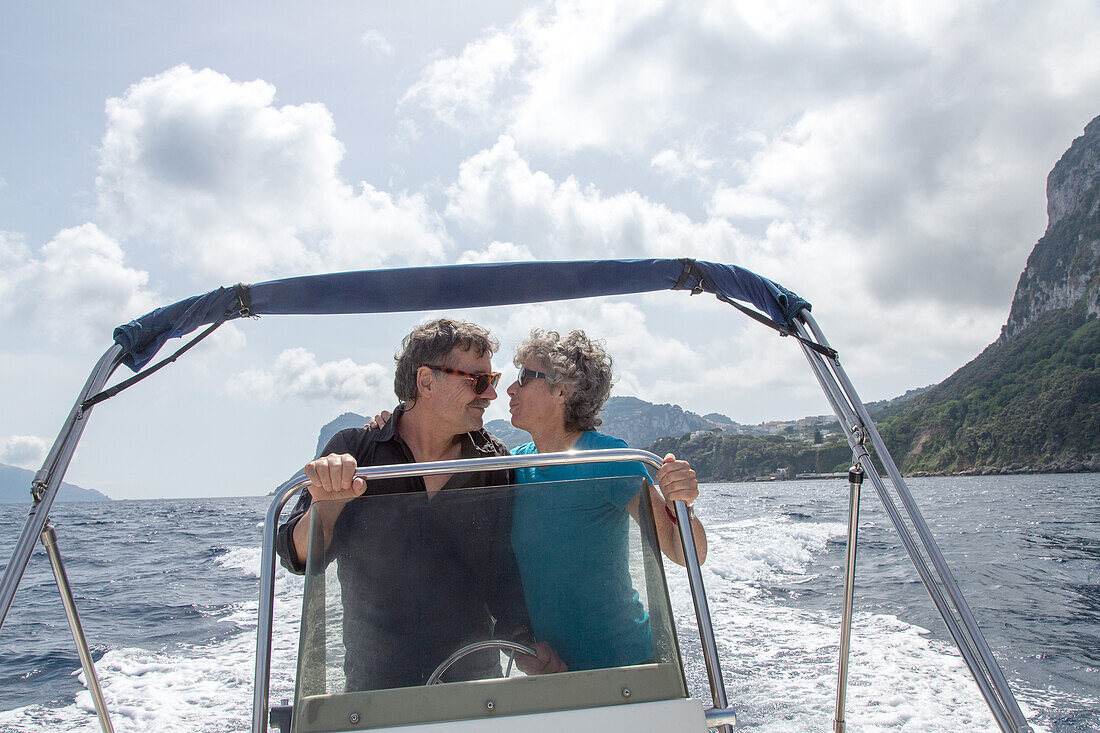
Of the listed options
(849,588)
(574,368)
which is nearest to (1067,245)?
(849,588)

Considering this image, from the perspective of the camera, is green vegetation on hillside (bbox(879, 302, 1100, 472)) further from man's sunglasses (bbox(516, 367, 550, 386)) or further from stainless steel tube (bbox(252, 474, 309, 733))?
stainless steel tube (bbox(252, 474, 309, 733))

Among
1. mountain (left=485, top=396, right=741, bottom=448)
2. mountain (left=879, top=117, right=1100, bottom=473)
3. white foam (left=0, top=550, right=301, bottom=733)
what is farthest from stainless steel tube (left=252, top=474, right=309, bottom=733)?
mountain (left=485, top=396, right=741, bottom=448)

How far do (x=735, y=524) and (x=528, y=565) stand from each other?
56.4 ft

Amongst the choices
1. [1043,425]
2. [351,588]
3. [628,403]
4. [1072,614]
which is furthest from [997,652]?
[628,403]

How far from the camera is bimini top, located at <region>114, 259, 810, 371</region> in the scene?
2457mm

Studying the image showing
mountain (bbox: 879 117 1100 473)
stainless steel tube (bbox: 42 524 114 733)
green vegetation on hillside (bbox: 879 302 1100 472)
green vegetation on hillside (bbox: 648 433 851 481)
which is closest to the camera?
stainless steel tube (bbox: 42 524 114 733)

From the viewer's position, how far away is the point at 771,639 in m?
6.93

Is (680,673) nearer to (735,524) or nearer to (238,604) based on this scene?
(238,604)

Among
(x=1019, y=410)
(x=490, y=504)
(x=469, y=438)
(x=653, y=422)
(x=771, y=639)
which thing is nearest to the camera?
(x=490, y=504)

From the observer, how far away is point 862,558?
11.8m

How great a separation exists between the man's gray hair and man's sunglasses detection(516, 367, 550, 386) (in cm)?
A: 14

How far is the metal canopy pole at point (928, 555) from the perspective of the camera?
6.26 ft

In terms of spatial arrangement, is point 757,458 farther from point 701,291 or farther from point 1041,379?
point 701,291

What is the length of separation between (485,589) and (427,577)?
142mm
